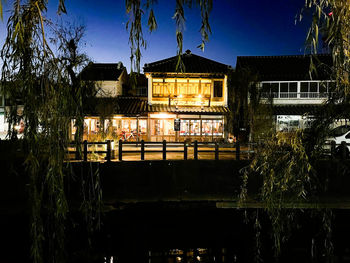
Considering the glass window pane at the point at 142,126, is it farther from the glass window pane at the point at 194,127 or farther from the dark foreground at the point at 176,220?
the dark foreground at the point at 176,220

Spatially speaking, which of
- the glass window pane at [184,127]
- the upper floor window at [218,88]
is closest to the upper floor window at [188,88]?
the upper floor window at [218,88]

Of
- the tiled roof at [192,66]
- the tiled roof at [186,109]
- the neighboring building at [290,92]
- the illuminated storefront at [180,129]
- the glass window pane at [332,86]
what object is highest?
the tiled roof at [192,66]

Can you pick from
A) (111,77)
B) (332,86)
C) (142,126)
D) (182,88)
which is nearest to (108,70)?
(111,77)

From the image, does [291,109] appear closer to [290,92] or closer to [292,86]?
[290,92]

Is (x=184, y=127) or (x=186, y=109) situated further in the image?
(x=184, y=127)

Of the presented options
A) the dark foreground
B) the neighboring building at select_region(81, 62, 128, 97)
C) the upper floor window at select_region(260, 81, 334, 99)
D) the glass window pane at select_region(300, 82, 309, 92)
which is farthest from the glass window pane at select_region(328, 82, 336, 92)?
the glass window pane at select_region(300, 82, 309, 92)

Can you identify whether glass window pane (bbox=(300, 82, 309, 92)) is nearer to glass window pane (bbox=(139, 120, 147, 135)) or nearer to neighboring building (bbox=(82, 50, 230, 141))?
neighboring building (bbox=(82, 50, 230, 141))

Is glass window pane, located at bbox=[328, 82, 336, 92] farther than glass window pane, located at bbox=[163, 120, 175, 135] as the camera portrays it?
No

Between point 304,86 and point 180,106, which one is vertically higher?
point 304,86

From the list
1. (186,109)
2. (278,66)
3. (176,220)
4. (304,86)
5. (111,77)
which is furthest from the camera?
(278,66)

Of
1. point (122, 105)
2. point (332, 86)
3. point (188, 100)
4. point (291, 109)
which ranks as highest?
point (188, 100)

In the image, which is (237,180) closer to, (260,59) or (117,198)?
(117,198)

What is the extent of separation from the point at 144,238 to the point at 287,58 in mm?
24563

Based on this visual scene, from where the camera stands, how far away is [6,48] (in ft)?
8.11
